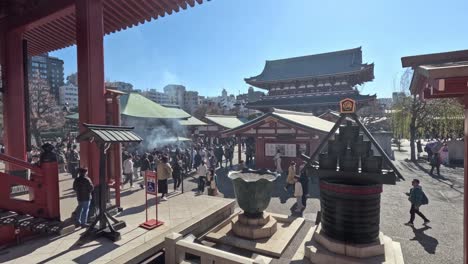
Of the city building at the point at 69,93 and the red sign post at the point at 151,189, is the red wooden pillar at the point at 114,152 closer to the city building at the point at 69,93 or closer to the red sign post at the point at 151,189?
the red sign post at the point at 151,189

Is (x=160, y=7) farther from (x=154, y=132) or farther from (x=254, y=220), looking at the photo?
(x=154, y=132)

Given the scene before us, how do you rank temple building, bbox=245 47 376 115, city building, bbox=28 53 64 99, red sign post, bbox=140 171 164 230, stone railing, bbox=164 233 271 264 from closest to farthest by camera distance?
stone railing, bbox=164 233 271 264 < red sign post, bbox=140 171 164 230 < temple building, bbox=245 47 376 115 < city building, bbox=28 53 64 99

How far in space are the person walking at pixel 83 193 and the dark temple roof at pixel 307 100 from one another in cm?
2509

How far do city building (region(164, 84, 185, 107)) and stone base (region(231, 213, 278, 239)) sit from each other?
111432mm

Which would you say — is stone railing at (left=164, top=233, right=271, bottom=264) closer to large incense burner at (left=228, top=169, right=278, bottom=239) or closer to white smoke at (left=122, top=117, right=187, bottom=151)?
large incense burner at (left=228, top=169, right=278, bottom=239)

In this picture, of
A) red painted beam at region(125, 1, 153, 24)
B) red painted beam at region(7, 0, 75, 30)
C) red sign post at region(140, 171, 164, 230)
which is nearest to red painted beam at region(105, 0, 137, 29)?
red painted beam at region(125, 1, 153, 24)

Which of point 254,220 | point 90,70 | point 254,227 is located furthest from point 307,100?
point 90,70

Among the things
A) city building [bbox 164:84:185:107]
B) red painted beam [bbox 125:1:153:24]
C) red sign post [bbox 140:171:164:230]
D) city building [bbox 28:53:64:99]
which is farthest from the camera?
city building [bbox 164:84:185:107]

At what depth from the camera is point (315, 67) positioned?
111ft

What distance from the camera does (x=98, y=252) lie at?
16.2 feet

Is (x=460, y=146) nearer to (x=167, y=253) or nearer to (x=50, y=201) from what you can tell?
(x=167, y=253)

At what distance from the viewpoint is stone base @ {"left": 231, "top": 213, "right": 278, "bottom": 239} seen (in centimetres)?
663

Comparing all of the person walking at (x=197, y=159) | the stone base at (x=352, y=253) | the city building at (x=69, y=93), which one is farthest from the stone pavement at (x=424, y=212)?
the city building at (x=69, y=93)

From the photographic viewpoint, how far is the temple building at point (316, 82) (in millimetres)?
28562
